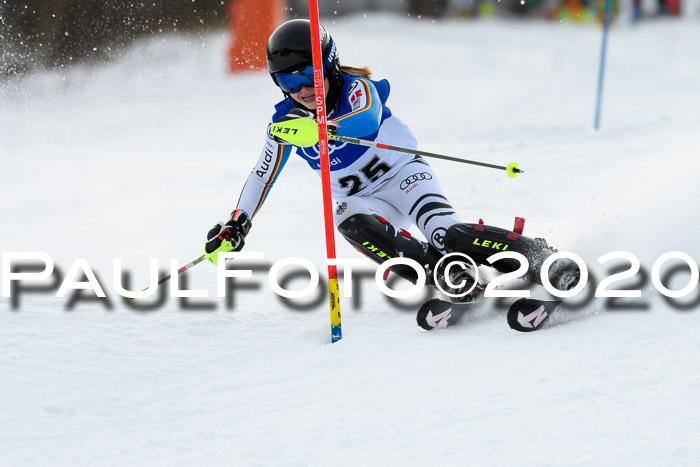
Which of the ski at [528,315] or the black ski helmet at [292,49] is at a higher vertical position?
the black ski helmet at [292,49]

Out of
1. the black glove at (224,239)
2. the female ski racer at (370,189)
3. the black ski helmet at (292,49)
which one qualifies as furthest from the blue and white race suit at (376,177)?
the black ski helmet at (292,49)

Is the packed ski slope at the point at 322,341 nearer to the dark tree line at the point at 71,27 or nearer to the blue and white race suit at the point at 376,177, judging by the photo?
the blue and white race suit at the point at 376,177

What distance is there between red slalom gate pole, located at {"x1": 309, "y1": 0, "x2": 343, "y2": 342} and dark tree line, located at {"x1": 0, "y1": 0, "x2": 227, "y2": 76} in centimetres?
597

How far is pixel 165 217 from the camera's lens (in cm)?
568

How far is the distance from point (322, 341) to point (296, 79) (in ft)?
3.66

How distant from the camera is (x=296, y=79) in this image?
3311 mm

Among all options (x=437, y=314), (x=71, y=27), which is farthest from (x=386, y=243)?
(x=71, y=27)

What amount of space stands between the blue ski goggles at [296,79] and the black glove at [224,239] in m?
0.64

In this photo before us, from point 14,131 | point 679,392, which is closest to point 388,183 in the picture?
point 679,392

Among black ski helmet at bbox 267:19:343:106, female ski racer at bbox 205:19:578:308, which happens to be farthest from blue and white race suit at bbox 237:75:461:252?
black ski helmet at bbox 267:19:343:106

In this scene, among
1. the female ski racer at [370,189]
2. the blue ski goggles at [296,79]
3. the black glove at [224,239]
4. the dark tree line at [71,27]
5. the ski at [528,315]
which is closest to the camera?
the ski at [528,315]

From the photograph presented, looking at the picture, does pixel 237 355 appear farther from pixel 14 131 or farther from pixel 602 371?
pixel 14 131

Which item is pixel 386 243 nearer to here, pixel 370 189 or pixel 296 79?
pixel 370 189

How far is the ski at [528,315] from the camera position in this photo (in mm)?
2877
